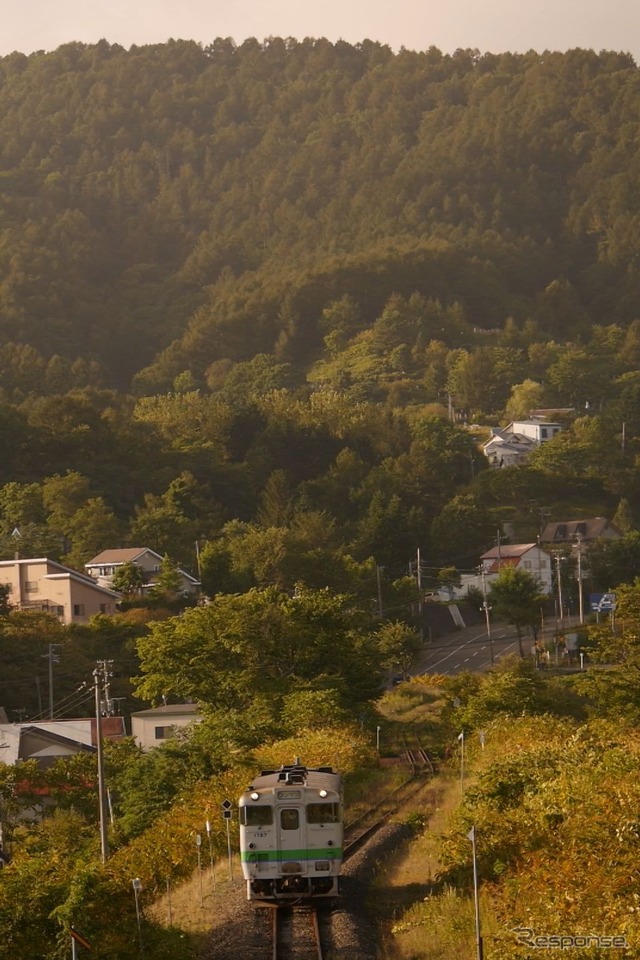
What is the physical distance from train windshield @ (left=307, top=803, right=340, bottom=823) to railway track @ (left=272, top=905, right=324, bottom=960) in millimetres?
1150

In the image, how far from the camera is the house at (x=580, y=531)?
76.8m

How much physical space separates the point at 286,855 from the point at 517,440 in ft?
256

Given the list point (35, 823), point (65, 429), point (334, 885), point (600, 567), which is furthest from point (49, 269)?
point (334, 885)

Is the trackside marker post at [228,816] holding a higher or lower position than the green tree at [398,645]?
higher

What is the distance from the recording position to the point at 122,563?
63719 millimetres

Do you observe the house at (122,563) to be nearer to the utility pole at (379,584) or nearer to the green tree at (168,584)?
the green tree at (168,584)

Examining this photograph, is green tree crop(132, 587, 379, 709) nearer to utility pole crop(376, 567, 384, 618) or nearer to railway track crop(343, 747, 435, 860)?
railway track crop(343, 747, 435, 860)

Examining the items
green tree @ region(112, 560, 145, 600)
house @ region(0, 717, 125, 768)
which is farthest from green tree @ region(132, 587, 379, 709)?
green tree @ region(112, 560, 145, 600)

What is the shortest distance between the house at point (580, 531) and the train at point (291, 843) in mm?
56782

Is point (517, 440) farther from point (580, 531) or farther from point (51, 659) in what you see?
point (51, 659)

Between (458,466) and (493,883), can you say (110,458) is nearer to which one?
(458,466)

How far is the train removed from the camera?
20.2 m

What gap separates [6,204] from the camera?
190 meters

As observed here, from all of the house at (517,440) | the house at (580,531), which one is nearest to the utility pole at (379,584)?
the house at (580,531)
